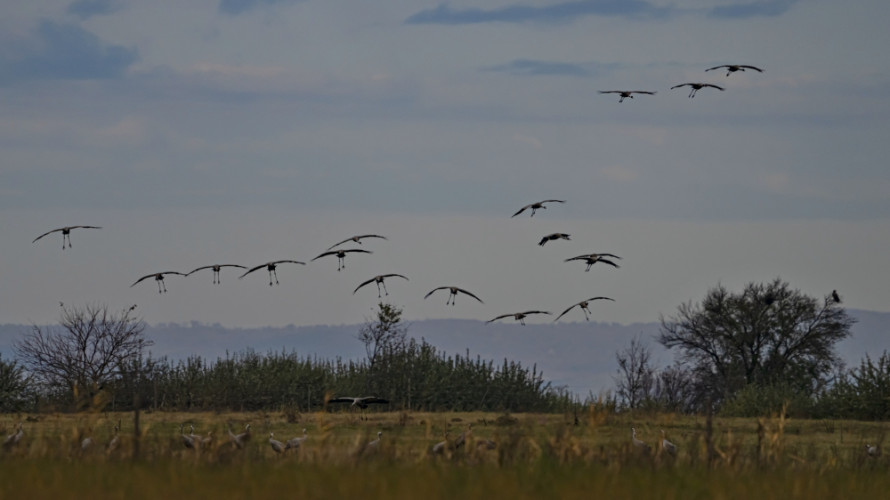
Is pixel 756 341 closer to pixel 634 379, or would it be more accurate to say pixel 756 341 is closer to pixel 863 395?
pixel 634 379

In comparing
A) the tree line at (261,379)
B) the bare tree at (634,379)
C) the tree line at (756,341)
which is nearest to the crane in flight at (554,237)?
the tree line at (261,379)

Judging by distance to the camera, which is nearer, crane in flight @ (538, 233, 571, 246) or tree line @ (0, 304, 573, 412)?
crane in flight @ (538, 233, 571, 246)

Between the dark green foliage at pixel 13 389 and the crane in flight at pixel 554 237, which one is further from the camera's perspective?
the dark green foliage at pixel 13 389

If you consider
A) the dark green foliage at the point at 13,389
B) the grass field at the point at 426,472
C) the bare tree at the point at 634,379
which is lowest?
the grass field at the point at 426,472

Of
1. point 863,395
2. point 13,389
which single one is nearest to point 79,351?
point 13,389

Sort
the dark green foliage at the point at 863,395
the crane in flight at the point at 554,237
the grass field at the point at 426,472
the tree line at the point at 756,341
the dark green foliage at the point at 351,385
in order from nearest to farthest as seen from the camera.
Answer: the grass field at the point at 426,472 → the crane in flight at the point at 554,237 → the dark green foliage at the point at 863,395 → the dark green foliage at the point at 351,385 → the tree line at the point at 756,341

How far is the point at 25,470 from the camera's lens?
15.3m

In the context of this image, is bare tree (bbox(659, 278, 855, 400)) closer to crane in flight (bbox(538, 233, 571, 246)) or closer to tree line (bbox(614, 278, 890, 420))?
tree line (bbox(614, 278, 890, 420))

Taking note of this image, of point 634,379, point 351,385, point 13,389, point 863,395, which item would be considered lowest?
point 13,389

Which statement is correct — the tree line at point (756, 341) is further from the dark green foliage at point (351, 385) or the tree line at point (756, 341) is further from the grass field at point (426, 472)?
the grass field at point (426, 472)

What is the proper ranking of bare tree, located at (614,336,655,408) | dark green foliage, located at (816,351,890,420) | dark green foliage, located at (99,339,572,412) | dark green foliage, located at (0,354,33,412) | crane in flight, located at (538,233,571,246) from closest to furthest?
crane in flight, located at (538,233,571,246)
dark green foliage, located at (816,351,890,420)
dark green foliage, located at (99,339,572,412)
dark green foliage, located at (0,354,33,412)
bare tree, located at (614,336,655,408)

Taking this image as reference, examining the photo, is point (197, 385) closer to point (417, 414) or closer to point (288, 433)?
point (417, 414)

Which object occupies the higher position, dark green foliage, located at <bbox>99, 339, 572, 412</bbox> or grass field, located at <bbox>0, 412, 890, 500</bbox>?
dark green foliage, located at <bbox>99, 339, 572, 412</bbox>

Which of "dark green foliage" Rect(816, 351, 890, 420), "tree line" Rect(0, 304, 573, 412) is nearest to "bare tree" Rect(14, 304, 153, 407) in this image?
"tree line" Rect(0, 304, 573, 412)
